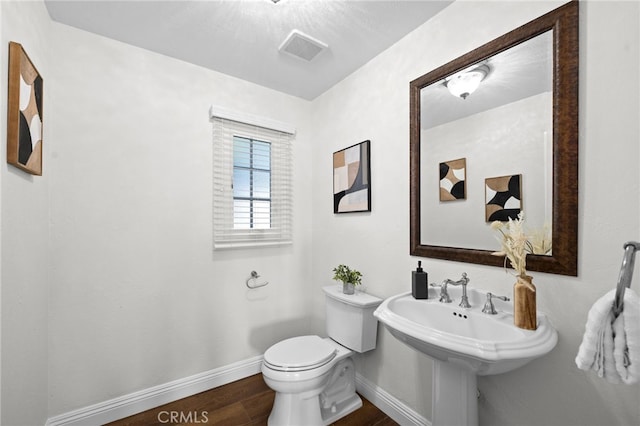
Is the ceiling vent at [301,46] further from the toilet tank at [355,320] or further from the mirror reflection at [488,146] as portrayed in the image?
the toilet tank at [355,320]

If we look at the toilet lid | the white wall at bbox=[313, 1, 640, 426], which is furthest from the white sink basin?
the toilet lid

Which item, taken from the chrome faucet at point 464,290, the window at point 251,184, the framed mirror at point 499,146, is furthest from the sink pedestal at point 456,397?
the window at point 251,184

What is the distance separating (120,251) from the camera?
5.89 feet

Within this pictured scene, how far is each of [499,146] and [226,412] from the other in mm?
2252

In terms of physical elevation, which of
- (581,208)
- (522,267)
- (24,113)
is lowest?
(522,267)

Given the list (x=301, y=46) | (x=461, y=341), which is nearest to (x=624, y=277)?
(x=461, y=341)

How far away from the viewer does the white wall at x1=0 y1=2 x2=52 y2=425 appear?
42.6 inches

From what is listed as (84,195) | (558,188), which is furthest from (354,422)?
(84,195)

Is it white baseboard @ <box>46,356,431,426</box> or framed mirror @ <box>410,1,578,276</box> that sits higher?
framed mirror @ <box>410,1,578,276</box>

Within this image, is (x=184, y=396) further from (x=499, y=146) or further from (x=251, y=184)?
(x=499, y=146)

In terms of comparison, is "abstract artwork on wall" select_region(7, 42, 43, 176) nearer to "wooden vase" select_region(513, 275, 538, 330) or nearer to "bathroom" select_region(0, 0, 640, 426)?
"bathroom" select_region(0, 0, 640, 426)

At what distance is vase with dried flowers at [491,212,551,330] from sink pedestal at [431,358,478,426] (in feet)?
1.12

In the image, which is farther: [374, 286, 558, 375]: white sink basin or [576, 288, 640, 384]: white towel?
[374, 286, 558, 375]: white sink basin

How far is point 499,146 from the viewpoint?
133 centimetres
